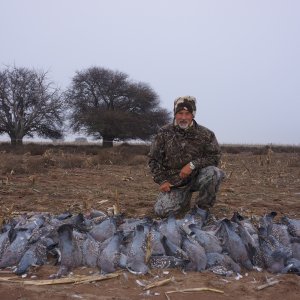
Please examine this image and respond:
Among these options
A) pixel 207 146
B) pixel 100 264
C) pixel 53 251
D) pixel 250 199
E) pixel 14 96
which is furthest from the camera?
pixel 14 96

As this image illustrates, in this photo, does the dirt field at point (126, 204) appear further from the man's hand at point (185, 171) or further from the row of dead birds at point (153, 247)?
the man's hand at point (185, 171)

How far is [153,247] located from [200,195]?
7.42 feet

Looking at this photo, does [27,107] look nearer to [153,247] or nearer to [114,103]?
[114,103]

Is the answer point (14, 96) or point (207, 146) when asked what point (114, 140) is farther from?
point (207, 146)

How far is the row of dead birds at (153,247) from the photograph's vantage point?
4.13 metres

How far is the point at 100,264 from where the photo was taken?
4086 millimetres

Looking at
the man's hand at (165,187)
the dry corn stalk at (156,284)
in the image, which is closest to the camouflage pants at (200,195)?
the man's hand at (165,187)

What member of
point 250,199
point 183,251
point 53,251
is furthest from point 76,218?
point 250,199

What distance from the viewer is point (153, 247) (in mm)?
4277

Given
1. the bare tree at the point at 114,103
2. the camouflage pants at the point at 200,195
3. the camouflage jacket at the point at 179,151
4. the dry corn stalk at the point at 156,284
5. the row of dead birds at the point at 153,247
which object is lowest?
the dry corn stalk at the point at 156,284

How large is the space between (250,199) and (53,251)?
4350mm

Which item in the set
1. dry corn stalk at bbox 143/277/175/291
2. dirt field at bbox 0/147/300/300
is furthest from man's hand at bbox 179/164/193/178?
dry corn stalk at bbox 143/277/175/291

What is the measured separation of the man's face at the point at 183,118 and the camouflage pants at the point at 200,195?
0.68 meters

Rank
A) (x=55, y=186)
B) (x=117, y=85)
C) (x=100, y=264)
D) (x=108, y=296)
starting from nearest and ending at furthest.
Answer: (x=108, y=296) → (x=100, y=264) → (x=55, y=186) → (x=117, y=85)
